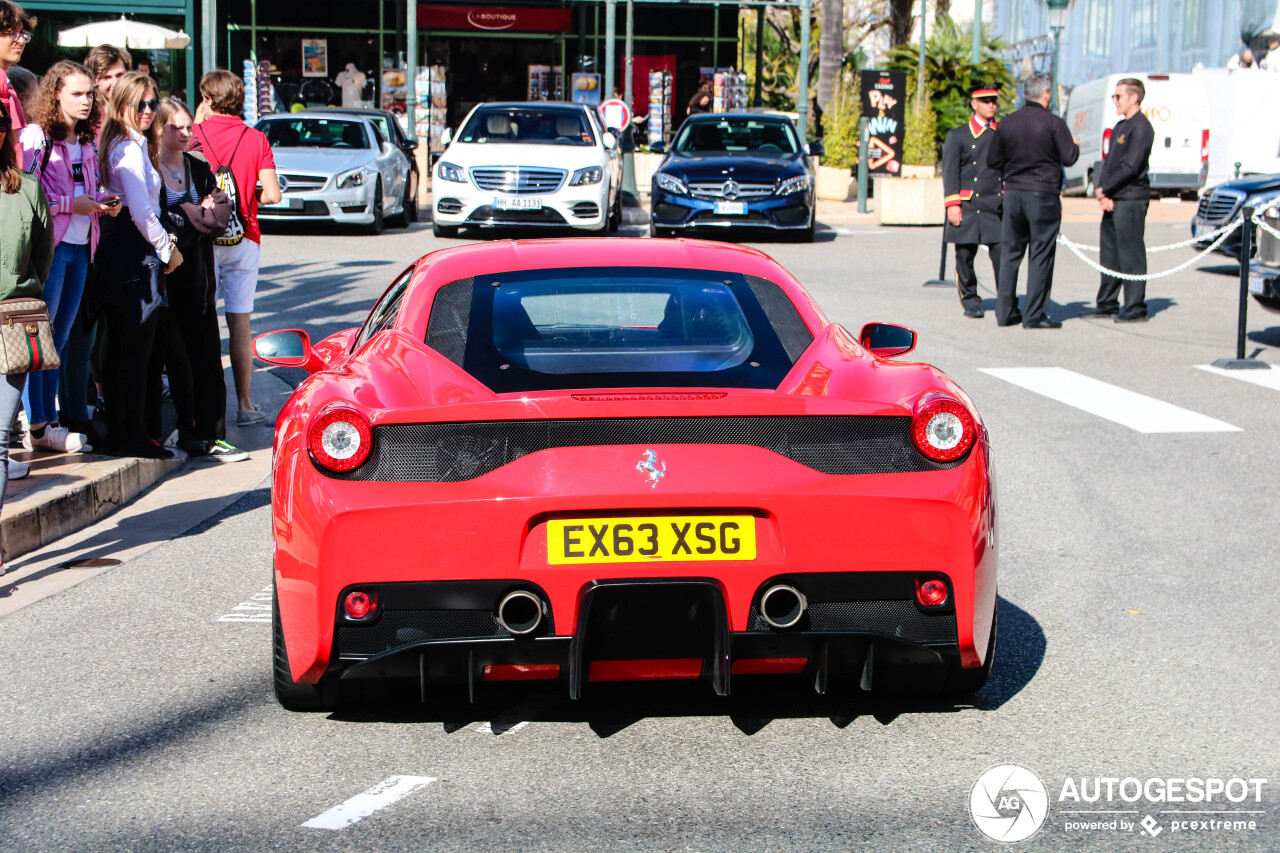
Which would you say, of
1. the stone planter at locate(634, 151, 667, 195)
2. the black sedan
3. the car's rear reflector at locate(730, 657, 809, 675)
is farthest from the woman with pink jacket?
the stone planter at locate(634, 151, 667, 195)

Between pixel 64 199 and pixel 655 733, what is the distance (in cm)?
454

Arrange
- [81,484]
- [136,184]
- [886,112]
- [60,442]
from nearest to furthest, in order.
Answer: [81,484]
[136,184]
[60,442]
[886,112]

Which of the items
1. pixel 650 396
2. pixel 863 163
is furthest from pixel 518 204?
pixel 650 396

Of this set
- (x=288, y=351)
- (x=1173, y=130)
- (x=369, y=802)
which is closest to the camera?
(x=369, y=802)

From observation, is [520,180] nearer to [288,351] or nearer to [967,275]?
[967,275]

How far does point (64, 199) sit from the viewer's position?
7.22 metres

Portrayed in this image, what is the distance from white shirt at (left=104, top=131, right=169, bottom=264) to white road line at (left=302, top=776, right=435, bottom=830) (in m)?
4.23

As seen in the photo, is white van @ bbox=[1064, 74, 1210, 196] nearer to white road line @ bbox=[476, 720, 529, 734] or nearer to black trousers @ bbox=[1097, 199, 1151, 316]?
black trousers @ bbox=[1097, 199, 1151, 316]

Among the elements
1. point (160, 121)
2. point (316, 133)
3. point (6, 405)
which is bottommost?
point (6, 405)

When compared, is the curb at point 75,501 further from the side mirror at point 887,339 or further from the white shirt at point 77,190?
the side mirror at point 887,339

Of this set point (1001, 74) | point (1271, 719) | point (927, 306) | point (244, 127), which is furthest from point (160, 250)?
point (1001, 74)

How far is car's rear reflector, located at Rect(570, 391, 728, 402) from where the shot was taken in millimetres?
3795

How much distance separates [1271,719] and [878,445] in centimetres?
147

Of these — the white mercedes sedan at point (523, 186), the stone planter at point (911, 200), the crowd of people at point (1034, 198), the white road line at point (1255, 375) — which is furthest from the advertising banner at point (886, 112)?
the white road line at point (1255, 375)
